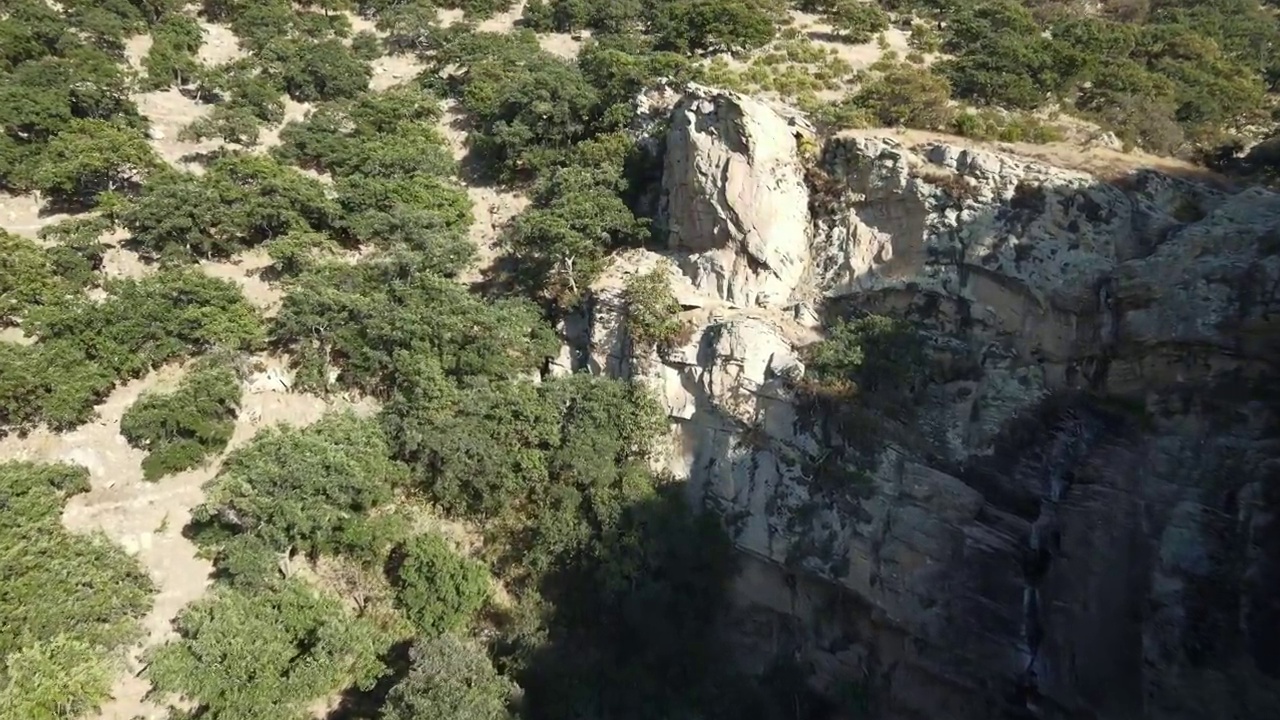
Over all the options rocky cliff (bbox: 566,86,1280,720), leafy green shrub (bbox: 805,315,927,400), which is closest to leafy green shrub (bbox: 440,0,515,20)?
rocky cliff (bbox: 566,86,1280,720)

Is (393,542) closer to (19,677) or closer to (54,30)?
(19,677)

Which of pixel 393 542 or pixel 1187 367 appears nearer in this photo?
pixel 1187 367

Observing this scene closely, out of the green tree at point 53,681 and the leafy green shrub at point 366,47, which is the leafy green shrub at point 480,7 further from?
the green tree at point 53,681

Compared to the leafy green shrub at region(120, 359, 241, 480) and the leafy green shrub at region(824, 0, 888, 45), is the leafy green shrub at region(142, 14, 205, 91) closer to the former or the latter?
the leafy green shrub at region(120, 359, 241, 480)

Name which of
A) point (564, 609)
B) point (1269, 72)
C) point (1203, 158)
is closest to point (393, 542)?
point (564, 609)

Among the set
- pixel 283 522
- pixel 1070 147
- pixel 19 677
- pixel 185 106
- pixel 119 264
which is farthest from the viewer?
pixel 185 106

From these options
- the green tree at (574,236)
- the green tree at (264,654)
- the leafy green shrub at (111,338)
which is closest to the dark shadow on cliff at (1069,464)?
the green tree at (574,236)

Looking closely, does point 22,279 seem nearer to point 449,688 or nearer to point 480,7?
point 449,688
